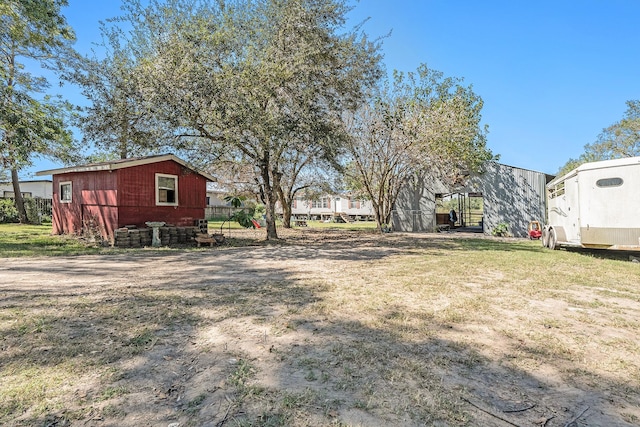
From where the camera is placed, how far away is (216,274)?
647cm

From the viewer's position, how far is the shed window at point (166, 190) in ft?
41.7

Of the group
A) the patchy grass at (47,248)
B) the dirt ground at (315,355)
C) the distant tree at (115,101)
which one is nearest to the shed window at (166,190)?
the distant tree at (115,101)

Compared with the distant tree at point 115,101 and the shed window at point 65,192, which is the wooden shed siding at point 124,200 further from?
the distant tree at point 115,101

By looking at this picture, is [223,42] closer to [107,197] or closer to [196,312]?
[107,197]

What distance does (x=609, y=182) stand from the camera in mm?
8297

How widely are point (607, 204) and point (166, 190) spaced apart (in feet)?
45.8

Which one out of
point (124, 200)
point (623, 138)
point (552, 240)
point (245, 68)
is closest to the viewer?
point (245, 68)

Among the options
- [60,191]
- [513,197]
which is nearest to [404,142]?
[513,197]

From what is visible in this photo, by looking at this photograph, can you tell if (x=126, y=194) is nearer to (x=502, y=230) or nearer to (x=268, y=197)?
(x=268, y=197)

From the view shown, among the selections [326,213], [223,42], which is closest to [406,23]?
[223,42]

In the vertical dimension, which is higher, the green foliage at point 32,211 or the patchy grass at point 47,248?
the green foliage at point 32,211

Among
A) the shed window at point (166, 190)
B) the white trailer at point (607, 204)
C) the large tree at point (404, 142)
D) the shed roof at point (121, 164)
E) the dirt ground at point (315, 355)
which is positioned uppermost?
the large tree at point (404, 142)

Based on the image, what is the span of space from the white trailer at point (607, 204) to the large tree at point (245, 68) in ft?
23.9

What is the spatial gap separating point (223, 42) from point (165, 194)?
6.13m
